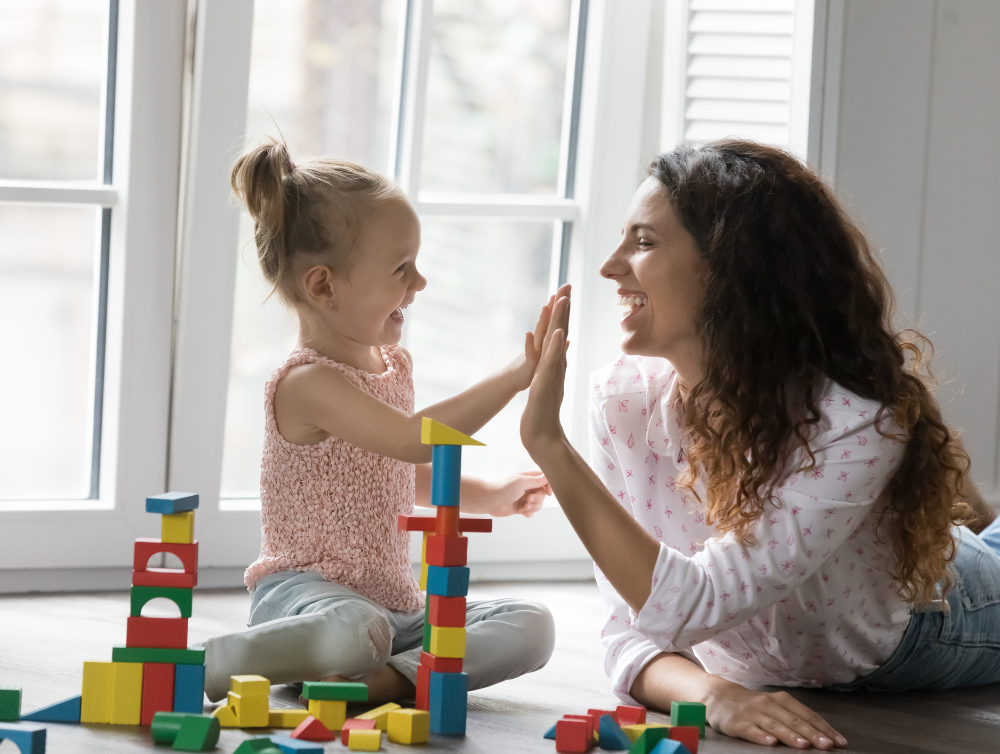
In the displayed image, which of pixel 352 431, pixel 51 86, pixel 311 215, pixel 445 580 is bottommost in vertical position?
pixel 445 580

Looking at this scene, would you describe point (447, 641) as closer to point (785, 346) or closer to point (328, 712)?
point (328, 712)

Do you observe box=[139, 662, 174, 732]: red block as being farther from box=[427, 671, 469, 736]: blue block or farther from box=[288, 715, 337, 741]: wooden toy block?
box=[427, 671, 469, 736]: blue block

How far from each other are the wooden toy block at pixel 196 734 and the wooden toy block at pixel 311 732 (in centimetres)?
9

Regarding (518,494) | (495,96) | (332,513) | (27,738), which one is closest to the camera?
(27,738)

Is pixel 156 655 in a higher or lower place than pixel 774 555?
lower

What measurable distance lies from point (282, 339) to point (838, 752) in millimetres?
1287

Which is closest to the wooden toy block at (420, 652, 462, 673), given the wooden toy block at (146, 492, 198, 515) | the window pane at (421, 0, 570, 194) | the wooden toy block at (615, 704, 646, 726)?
the wooden toy block at (615, 704, 646, 726)

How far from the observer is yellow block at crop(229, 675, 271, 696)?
4.07ft

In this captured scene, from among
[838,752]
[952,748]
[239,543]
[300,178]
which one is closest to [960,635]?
[952,748]

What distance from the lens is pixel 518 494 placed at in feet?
5.54

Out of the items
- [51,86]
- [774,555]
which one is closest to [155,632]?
[774,555]

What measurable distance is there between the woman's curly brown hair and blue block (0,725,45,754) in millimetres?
781

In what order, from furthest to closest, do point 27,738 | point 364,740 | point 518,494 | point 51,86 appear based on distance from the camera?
point 51,86
point 518,494
point 364,740
point 27,738

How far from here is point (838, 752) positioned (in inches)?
50.5
